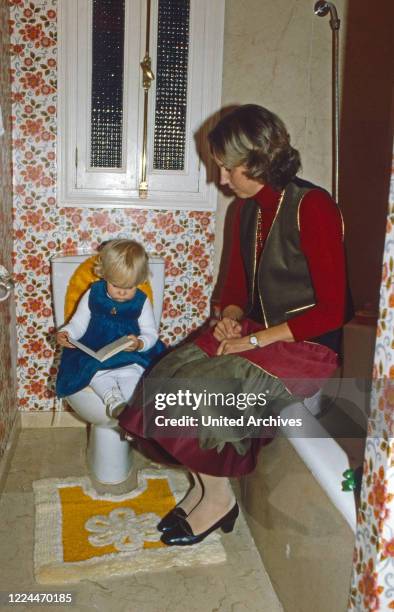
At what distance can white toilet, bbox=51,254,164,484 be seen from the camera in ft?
6.77

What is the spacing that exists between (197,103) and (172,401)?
1.31 metres

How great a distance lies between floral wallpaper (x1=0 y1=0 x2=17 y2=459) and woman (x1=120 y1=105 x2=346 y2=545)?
2.46 feet

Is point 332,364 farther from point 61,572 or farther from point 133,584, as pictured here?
point 61,572

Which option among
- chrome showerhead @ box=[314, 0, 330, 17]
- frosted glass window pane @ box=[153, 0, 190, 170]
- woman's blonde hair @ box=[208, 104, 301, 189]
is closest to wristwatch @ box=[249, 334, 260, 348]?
woman's blonde hair @ box=[208, 104, 301, 189]

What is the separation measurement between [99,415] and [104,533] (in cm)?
37

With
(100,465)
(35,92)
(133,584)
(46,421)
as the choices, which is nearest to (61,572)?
(133,584)

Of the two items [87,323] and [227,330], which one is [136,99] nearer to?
[87,323]

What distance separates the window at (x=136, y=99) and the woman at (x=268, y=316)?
0.75m

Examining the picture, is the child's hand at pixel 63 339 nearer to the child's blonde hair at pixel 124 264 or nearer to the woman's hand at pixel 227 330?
the child's blonde hair at pixel 124 264

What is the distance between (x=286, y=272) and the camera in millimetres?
1760

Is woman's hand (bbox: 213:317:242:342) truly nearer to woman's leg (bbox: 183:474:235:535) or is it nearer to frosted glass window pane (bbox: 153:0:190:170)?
woman's leg (bbox: 183:474:235:535)

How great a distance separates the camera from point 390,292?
1.04m

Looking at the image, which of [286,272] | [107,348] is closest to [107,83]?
[107,348]

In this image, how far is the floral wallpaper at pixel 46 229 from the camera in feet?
7.68
